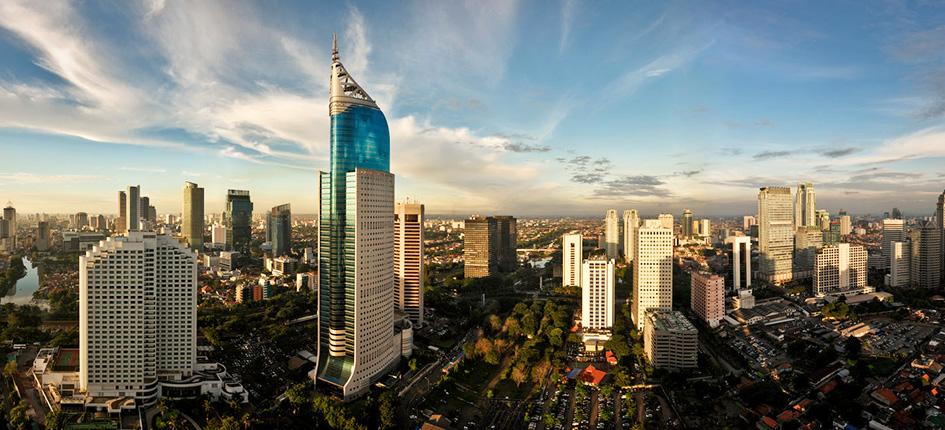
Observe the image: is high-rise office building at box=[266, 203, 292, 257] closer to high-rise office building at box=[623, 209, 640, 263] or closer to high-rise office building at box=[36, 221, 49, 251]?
high-rise office building at box=[36, 221, 49, 251]

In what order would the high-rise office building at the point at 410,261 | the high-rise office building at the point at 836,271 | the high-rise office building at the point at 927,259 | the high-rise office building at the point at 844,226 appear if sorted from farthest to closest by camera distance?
the high-rise office building at the point at 844,226, the high-rise office building at the point at 927,259, the high-rise office building at the point at 836,271, the high-rise office building at the point at 410,261

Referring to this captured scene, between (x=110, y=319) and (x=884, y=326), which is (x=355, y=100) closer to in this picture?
(x=110, y=319)

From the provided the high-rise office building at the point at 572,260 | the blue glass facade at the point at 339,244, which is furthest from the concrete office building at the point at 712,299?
the blue glass facade at the point at 339,244

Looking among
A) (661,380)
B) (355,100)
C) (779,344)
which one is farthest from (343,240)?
(779,344)

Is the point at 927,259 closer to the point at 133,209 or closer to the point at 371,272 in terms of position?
the point at 371,272

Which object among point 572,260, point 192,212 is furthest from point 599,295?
point 192,212

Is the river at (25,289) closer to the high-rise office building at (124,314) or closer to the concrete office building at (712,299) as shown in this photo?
the high-rise office building at (124,314)

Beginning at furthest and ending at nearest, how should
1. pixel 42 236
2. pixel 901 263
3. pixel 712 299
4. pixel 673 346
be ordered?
pixel 42 236
pixel 901 263
pixel 712 299
pixel 673 346
